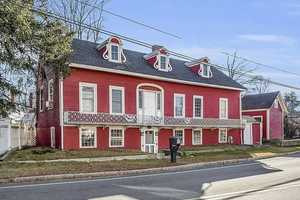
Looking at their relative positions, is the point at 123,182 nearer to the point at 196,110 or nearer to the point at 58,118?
the point at 58,118

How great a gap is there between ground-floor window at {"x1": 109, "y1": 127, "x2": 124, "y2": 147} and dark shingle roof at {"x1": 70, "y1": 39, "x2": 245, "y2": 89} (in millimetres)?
4560

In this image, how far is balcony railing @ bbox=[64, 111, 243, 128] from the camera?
30.0 m

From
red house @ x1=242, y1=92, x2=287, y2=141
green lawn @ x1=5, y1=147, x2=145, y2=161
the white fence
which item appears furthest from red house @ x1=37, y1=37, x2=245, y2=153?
red house @ x1=242, y1=92, x2=287, y2=141

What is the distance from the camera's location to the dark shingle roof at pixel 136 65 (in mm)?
32031

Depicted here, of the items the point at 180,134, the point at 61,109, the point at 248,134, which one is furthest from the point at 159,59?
the point at 248,134

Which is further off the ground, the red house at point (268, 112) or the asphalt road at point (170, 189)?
the red house at point (268, 112)

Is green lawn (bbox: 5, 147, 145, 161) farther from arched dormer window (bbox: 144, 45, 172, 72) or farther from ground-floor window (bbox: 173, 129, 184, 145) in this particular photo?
arched dormer window (bbox: 144, 45, 172, 72)

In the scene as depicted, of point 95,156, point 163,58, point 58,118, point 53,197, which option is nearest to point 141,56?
point 163,58

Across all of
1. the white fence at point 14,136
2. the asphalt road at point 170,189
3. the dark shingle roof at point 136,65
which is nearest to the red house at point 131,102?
the dark shingle roof at point 136,65

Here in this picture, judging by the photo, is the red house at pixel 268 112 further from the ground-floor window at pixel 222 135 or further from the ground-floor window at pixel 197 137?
the ground-floor window at pixel 197 137

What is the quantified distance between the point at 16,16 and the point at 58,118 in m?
13.6

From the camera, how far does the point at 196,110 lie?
39.6 meters

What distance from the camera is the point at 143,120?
34.3 m

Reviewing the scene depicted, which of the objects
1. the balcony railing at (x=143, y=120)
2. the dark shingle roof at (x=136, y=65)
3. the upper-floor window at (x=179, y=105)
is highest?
the dark shingle roof at (x=136, y=65)
